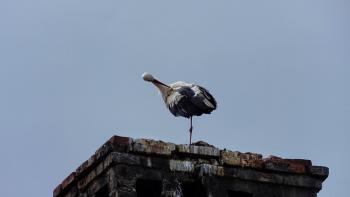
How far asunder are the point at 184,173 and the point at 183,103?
6.58 metres

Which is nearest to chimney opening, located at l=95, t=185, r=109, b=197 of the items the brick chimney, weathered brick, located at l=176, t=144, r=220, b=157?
the brick chimney

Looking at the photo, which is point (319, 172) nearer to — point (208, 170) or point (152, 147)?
point (208, 170)

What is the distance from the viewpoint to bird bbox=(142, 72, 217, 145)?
31.3 metres

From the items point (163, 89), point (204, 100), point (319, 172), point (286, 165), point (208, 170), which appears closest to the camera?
point (208, 170)

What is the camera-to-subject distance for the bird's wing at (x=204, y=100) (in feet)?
102

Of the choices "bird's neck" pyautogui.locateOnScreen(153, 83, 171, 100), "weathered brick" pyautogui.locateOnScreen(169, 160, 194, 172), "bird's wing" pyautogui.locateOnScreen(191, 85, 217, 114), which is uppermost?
"bird's neck" pyautogui.locateOnScreen(153, 83, 171, 100)

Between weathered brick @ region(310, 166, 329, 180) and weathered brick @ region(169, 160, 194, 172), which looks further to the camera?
weathered brick @ region(310, 166, 329, 180)

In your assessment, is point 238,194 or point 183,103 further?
point 183,103

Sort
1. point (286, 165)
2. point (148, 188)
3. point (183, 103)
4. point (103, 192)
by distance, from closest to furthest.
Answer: point (148, 188) → point (103, 192) → point (286, 165) → point (183, 103)

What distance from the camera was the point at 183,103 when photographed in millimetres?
32031

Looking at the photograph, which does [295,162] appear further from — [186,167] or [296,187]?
[186,167]

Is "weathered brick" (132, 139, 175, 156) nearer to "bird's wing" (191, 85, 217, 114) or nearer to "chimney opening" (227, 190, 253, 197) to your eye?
"chimney opening" (227, 190, 253, 197)

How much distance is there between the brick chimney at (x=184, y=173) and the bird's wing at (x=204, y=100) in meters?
4.38

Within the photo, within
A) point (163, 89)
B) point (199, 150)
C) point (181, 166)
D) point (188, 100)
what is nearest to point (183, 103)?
point (188, 100)
